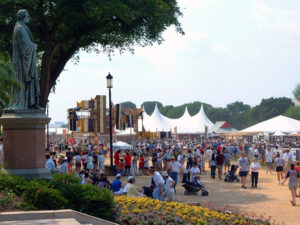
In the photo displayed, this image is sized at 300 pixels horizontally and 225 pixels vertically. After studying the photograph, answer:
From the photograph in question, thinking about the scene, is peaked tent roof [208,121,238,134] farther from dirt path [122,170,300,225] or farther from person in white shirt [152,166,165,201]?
person in white shirt [152,166,165,201]

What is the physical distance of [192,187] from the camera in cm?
2081

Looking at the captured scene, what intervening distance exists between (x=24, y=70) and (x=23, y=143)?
1.82 m

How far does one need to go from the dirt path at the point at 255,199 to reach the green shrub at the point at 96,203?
227 inches

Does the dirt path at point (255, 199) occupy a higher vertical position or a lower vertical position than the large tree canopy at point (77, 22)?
lower

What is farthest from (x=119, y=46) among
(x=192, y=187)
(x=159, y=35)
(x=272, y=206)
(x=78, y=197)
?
(x=78, y=197)

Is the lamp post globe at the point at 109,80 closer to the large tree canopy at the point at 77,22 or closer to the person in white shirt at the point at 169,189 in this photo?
the large tree canopy at the point at 77,22

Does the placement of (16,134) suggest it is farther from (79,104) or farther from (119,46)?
(79,104)

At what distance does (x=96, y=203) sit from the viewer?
1062 centimetres

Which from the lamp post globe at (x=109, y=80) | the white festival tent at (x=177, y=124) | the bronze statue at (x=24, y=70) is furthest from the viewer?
the white festival tent at (x=177, y=124)

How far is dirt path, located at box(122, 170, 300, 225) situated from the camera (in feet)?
52.9

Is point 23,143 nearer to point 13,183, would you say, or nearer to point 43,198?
point 13,183

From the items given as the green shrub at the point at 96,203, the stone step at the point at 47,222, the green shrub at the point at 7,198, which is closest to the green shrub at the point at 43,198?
the green shrub at the point at 7,198

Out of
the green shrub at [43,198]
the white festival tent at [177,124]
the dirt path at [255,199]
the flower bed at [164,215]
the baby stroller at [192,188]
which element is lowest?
the dirt path at [255,199]

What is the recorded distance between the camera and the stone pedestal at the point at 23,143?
1155 centimetres
